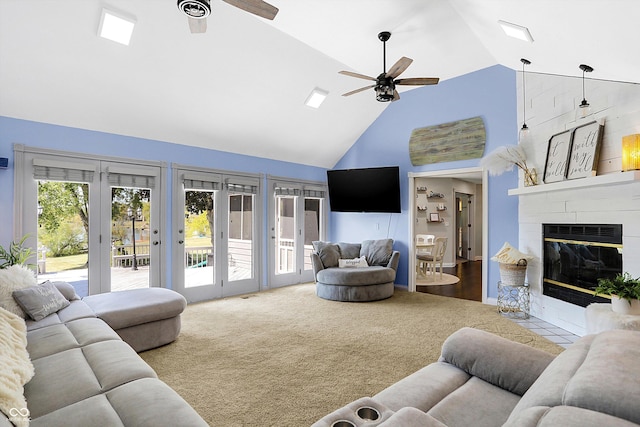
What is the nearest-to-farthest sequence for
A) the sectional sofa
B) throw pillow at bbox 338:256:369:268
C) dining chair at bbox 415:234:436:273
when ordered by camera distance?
the sectional sofa < throw pillow at bbox 338:256:369:268 < dining chair at bbox 415:234:436:273

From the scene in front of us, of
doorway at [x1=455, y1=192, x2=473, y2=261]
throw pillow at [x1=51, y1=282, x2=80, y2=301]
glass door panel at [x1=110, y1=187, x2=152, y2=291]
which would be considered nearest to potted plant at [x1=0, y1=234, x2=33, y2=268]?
throw pillow at [x1=51, y1=282, x2=80, y2=301]

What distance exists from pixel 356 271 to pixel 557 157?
301 cm

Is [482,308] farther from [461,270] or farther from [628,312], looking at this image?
[461,270]

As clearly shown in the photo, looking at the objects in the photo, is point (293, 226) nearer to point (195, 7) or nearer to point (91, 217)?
point (91, 217)

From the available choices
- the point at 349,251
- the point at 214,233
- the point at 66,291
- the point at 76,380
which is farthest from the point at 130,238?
the point at 349,251

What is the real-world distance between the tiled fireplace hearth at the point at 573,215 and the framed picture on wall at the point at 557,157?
18 cm

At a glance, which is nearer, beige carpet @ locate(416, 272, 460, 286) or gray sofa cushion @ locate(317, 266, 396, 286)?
gray sofa cushion @ locate(317, 266, 396, 286)

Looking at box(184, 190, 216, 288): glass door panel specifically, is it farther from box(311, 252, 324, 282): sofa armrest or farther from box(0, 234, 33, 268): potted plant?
box(0, 234, 33, 268): potted plant

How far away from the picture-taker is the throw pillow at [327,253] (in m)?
5.84

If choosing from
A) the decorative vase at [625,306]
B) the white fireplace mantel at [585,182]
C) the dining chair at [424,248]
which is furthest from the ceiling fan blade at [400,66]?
the dining chair at [424,248]

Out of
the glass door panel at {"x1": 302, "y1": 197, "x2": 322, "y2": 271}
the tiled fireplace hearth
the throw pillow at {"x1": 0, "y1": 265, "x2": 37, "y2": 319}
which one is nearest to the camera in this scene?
the throw pillow at {"x1": 0, "y1": 265, "x2": 37, "y2": 319}

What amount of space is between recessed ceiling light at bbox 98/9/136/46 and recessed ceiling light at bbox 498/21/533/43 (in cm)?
339

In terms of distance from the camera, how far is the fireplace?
335 centimetres

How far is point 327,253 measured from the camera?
589 centimetres
